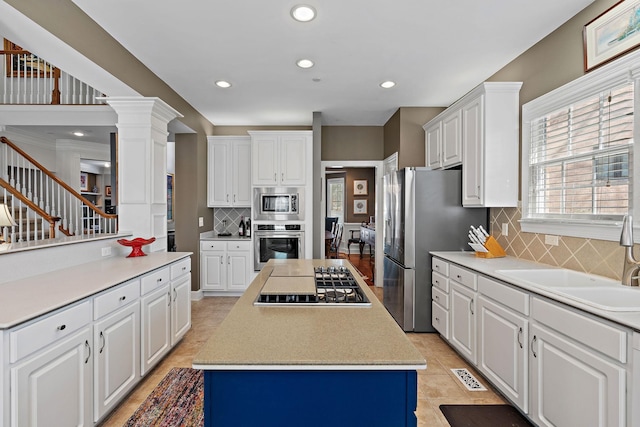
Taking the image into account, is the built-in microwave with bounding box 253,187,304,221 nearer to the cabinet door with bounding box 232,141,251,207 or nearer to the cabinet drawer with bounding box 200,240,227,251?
the cabinet door with bounding box 232,141,251,207

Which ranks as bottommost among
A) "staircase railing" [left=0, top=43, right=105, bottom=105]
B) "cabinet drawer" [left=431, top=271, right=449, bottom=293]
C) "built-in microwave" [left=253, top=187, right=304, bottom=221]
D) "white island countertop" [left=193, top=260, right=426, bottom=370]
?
"cabinet drawer" [left=431, top=271, right=449, bottom=293]

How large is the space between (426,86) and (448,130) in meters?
0.56

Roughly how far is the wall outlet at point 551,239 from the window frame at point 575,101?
3 cm

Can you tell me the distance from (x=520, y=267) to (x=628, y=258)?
0.72 metres

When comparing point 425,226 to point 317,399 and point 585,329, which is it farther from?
point 317,399

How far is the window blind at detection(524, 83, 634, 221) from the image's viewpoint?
78.2 inches

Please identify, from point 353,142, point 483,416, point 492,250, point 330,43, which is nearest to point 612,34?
point 492,250

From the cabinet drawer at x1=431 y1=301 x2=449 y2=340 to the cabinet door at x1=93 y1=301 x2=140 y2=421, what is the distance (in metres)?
2.59

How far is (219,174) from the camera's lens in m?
4.99

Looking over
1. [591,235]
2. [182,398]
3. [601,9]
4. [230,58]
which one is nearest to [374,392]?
[182,398]

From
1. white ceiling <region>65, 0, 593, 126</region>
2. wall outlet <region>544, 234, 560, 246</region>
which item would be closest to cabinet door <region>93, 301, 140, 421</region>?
white ceiling <region>65, 0, 593, 126</region>

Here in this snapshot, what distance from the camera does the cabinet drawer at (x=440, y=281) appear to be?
120 inches

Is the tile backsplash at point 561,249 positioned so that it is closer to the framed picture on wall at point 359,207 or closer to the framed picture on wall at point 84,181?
the framed picture on wall at point 359,207

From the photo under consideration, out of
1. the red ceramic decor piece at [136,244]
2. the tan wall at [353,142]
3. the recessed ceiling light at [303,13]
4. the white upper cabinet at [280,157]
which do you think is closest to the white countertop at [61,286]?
the red ceramic decor piece at [136,244]
